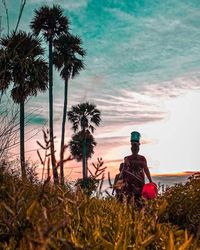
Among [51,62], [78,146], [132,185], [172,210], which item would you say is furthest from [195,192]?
[78,146]

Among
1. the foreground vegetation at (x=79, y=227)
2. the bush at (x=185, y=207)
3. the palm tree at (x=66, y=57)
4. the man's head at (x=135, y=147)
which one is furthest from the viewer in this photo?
the palm tree at (x=66, y=57)

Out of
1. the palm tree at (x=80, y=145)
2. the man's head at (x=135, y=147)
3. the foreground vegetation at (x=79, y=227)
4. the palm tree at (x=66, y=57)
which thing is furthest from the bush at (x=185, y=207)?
the palm tree at (x=80, y=145)

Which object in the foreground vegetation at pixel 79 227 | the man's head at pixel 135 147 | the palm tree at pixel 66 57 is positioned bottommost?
the foreground vegetation at pixel 79 227

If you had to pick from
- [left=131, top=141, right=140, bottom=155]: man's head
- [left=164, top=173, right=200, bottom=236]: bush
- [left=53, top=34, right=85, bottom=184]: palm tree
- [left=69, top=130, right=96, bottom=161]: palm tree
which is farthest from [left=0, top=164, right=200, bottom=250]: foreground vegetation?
[left=69, top=130, right=96, bottom=161]: palm tree

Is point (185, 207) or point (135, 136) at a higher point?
point (135, 136)

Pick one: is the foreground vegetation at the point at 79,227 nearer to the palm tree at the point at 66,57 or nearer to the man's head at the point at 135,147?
the man's head at the point at 135,147

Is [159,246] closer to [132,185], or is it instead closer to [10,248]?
[10,248]

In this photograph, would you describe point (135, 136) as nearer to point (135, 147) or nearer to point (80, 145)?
point (135, 147)

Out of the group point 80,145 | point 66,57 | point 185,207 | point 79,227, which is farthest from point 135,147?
point 80,145

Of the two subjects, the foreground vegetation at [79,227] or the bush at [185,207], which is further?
the bush at [185,207]

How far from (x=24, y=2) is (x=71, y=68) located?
4417cm

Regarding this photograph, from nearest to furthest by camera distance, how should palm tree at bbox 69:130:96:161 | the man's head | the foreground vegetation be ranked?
1. the foreground vegetation
2. the man's head
3. palm tree at bbox 69:130:96:161

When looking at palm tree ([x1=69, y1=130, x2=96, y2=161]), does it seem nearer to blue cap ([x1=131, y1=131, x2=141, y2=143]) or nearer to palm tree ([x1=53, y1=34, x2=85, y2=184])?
palm tree ([x1=53, y1=34, x2=85, y2=184])

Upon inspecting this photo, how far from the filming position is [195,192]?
1059 cm
